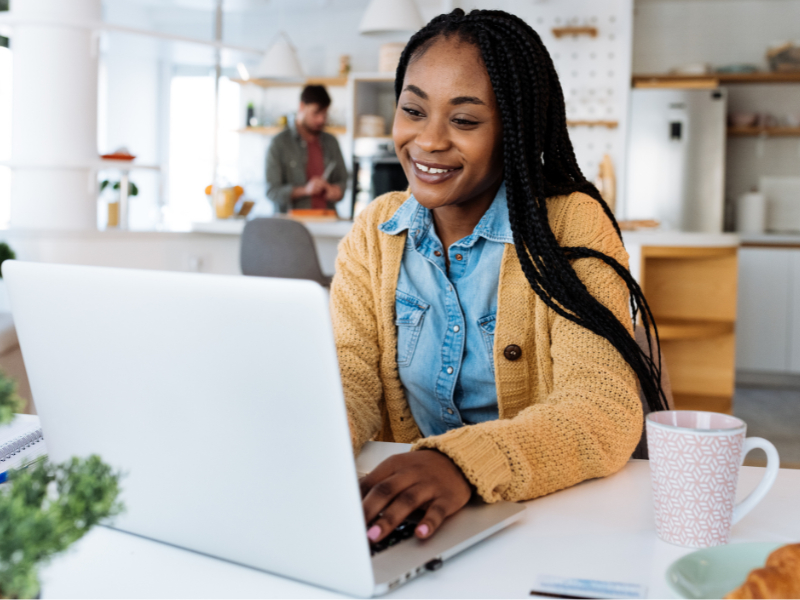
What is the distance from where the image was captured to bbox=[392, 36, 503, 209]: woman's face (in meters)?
1.02

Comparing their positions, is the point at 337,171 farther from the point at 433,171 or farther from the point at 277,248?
the point at 433,171

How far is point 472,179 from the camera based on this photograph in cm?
105

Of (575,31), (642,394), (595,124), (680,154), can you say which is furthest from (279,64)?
(642,394)

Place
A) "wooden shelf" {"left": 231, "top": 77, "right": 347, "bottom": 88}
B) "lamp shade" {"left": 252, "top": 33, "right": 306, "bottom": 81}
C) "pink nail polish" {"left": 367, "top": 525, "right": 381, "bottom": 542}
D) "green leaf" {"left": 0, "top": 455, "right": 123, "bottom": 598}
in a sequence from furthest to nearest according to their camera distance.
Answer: "wooden shelf" {"left": 231, "top": 77, "right": 347, "bottom": 88} → "lamp shade" {"left": 252, "top": 33, "right": 306, "bottom": 81} → "pink nail polish" {"left": 367, "top": 525, "right": 381, "bottom": 542} → "green leaf" {"left": 0, "top": 455, "right": 123, "bottom": 598}

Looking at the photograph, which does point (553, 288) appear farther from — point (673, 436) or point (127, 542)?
point (127, 542)

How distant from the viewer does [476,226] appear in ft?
3.67

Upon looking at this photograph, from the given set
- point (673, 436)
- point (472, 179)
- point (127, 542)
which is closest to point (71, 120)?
point (472, 179)

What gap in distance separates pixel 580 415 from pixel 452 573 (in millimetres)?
312

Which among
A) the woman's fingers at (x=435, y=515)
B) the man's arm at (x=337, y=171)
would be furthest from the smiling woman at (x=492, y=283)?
the man's arm at (x=337, y=171)

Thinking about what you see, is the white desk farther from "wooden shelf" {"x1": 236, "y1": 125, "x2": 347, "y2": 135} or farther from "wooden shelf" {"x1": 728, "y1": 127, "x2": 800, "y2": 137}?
"wooden shelf" {"x1": 236, "y1": 125, "x2": 347, "y2": 135}

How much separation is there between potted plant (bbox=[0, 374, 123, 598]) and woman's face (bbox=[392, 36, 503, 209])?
0.76 m

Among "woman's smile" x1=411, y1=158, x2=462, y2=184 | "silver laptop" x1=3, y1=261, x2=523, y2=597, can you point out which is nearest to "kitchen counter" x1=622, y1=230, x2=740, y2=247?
"woman's smile" x1=411, y1=158, x2=462, y2=184

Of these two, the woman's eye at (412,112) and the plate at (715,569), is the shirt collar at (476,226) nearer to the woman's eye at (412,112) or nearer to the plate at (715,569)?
the woman's eye at (412,112)

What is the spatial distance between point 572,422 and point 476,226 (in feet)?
1.27
